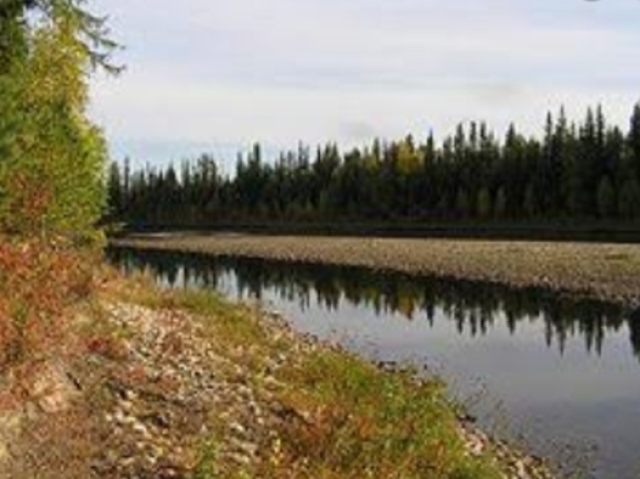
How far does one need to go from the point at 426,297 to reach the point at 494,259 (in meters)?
21.7

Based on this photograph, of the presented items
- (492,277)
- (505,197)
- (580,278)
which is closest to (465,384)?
(580,278)

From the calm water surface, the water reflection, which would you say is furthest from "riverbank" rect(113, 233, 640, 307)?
the calm water surface

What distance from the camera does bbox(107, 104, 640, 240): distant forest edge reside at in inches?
5074

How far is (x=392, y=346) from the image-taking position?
3950 centimetres

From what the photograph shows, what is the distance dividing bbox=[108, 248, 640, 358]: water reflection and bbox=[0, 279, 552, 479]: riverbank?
17747mm

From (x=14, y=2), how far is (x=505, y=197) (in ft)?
402

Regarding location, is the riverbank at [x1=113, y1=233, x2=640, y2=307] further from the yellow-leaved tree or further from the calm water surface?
the yellow-leaved tree

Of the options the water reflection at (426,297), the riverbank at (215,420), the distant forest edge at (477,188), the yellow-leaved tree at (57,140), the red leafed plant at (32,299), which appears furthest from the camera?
the distant forest edge at (477,188)

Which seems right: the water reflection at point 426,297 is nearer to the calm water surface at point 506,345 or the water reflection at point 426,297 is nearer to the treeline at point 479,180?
the calm water surface at point 506,345

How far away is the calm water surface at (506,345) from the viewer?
25141 mm

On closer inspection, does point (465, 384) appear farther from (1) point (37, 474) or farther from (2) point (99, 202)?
(1) point (37, 474)

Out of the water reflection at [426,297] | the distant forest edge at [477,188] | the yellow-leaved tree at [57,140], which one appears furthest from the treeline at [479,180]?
the yellow-leaved tree at [57,140]

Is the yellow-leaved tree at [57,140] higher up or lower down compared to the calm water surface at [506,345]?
higher up

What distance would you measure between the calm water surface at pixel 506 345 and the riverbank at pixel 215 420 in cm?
244
